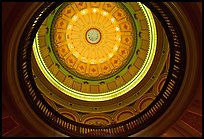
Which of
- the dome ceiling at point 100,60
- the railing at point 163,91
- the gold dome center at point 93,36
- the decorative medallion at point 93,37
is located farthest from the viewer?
the gold dome center at point 93,36

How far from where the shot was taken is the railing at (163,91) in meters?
7.45

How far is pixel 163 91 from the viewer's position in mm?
8594

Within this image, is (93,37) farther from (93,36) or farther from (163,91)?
(163,91)

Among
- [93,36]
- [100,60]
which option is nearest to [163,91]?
[100,60]

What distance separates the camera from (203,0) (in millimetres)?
6035

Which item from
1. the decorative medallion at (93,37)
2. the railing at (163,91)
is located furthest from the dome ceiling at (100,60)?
the railing at (163,91)

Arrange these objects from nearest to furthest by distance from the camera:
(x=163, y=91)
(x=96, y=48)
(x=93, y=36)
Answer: (x=163, y=91)
(x=93, y=36)
(x=96, y=48)

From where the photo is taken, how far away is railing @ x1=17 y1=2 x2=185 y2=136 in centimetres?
745

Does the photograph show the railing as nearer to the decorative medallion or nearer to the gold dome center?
the decorative medallion

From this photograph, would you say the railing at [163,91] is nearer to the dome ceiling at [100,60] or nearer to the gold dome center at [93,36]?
the dome ceiling at [100,60]

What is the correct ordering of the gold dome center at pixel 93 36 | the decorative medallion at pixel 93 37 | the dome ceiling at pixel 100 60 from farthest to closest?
the gold dome center at pixel 93 36 < the decorative medallion at pixel 93 37 < the dome ceiling at pixel 100 60

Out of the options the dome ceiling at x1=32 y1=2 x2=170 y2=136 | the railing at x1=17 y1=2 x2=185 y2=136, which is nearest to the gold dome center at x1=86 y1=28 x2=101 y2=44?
the dome ceiling at x1=32 y1=2 x2=170 y2=136

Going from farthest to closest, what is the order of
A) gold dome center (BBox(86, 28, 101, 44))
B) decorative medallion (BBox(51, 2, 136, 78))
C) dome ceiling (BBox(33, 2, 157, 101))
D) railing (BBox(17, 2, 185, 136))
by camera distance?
gold dome center (BBox(86, 28, 101, 44))
decorative medallion (BBox(51, 2, 136, 78))
dome ceiling (BBox(33, 2, 157, 101))
railing (BBox(17, 2, 185, 136))

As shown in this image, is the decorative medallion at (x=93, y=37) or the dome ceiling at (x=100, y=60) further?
the decorative medallion at (x=93, y=37)
